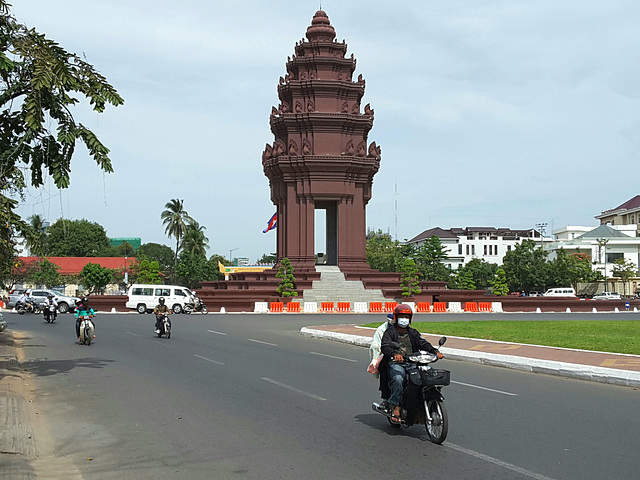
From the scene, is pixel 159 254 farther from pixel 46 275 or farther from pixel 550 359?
pixel 550 359

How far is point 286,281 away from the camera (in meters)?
46.6

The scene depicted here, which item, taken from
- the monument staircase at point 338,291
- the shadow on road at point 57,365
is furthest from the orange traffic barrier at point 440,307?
the shadow on road at point 57,365

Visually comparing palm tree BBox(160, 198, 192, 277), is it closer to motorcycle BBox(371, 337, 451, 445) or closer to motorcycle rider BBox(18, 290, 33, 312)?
motorcycle rider BBox(18, 290, 33, 312)

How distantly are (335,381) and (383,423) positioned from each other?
12.6 feet

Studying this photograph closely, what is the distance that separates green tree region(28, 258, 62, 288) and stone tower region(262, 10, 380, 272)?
46.2 metres

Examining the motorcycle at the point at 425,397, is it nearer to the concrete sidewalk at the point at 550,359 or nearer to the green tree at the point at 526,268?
the concrete sidewalk at the point at 550,359

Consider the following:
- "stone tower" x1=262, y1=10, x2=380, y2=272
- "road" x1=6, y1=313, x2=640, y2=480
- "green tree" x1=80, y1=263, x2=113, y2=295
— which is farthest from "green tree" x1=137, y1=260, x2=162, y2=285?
"road" x1=6, y1=313, x2=640, y2=480

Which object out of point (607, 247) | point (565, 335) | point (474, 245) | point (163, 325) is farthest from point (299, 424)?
point (474, 245)

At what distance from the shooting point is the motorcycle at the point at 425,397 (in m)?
7.46

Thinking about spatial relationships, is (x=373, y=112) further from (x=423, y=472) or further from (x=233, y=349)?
(x=423, y=472)

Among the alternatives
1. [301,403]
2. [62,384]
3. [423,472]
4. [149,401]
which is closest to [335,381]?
[301,403]

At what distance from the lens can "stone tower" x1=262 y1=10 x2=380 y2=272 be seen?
51.2 meters

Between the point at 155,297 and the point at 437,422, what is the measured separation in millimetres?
38482

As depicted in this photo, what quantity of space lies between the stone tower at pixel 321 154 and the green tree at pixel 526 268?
35.9 meters
